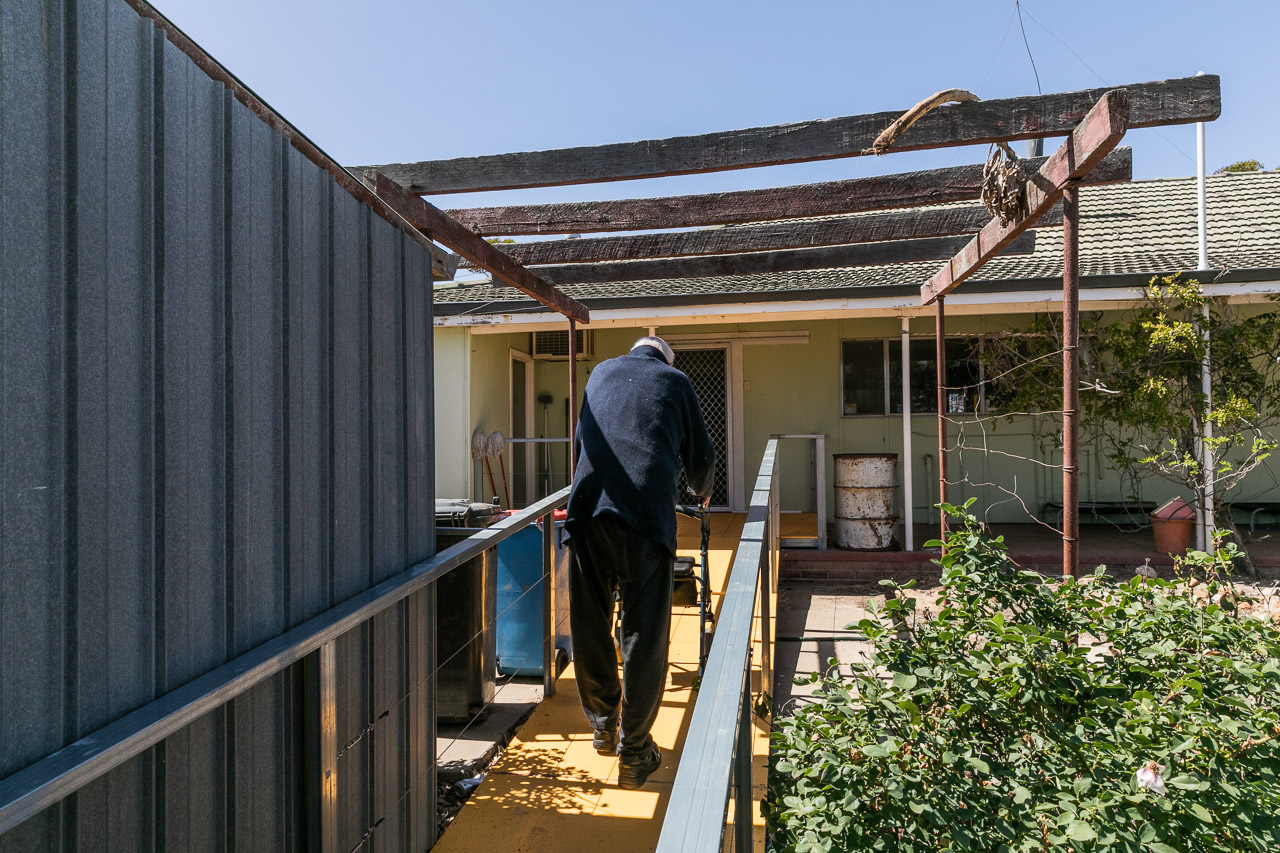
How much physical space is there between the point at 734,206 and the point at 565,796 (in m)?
2.72

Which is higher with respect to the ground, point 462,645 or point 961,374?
point 961,374

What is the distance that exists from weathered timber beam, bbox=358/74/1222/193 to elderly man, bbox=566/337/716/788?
2.62 feet

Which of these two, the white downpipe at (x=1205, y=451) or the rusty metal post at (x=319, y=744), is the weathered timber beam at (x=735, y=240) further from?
the white downpipe at (x=1205, y=451)

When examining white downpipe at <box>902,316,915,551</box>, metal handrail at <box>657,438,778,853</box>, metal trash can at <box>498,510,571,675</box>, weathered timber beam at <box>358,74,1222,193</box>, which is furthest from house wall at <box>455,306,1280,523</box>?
metal handrail at <box>657,438,778,853</box>

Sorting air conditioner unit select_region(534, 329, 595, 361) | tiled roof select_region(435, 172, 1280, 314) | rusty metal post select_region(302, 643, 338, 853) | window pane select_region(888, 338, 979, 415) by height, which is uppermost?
tiled roof select_region(435, 172, 1280, 314)

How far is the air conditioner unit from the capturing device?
11.4 metres

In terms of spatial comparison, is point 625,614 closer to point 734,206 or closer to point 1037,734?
point 1037,734

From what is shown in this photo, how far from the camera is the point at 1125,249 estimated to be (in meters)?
9.48

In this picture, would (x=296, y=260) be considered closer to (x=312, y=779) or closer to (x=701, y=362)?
(x=312, y=779)

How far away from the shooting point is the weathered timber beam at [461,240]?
3.02 m

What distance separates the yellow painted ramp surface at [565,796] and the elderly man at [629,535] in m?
0.13

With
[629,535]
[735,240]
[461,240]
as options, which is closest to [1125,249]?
[735,240]

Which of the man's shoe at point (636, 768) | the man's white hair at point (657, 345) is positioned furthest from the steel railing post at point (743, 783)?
the man's white hair at point (657, 345)

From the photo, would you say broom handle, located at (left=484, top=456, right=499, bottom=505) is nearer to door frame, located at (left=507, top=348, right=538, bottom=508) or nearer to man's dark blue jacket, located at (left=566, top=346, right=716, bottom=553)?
door frame, located at (left=507, top=348, right=538, bottom=508)
